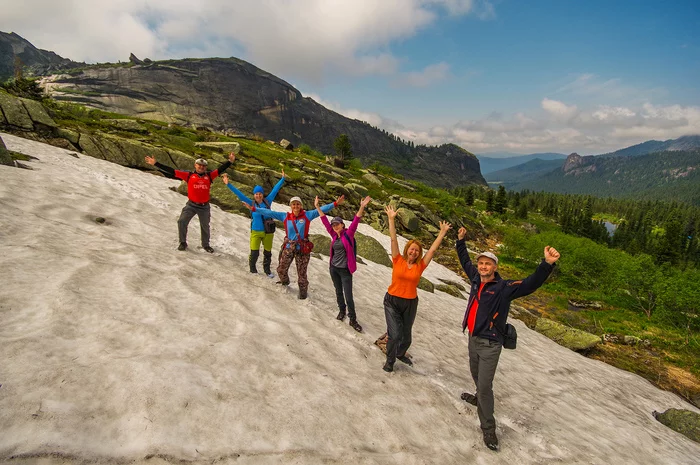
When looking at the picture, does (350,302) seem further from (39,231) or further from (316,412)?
(39,231)

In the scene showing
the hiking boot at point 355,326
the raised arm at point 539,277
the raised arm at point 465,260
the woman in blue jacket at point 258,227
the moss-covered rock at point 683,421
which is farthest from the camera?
the woman in blue jacket at point 258,227

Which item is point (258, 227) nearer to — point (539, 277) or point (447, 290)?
point (539, 277)

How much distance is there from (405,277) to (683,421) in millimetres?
11311

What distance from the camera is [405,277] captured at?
688 centimetres

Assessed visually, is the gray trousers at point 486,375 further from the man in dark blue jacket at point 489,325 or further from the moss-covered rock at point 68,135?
the moss-covered rock at point 68,135

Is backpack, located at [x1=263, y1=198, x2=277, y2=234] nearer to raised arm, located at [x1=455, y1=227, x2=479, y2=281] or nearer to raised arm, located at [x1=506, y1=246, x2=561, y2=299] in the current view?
raised arm, located at [x1=455, y1=227, x2=479, y2=281]

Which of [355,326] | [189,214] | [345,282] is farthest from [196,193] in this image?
[355,326]

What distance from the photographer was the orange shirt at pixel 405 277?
22.5 ft

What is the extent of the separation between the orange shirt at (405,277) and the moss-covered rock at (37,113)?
1206 inches

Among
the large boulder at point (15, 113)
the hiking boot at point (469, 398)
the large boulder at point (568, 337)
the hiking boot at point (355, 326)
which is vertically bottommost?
the large boulder at point (568, 337)

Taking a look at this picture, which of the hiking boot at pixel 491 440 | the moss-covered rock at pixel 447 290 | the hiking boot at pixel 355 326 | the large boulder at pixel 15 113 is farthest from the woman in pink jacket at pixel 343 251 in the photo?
the large boulder at pixel 15 113

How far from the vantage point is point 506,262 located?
163 ft

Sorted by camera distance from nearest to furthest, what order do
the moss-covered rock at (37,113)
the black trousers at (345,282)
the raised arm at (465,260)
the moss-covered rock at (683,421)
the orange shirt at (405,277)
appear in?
the raised arm at (465,260) → the orange shirt at (405,277) → the black trousers at (345,282) → the moss-covered rock at (683,421) → the moss-covered rock at (37,113)

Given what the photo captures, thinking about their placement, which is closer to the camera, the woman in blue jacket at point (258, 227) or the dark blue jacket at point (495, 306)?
the dark blue jacket at point (495, 306)
